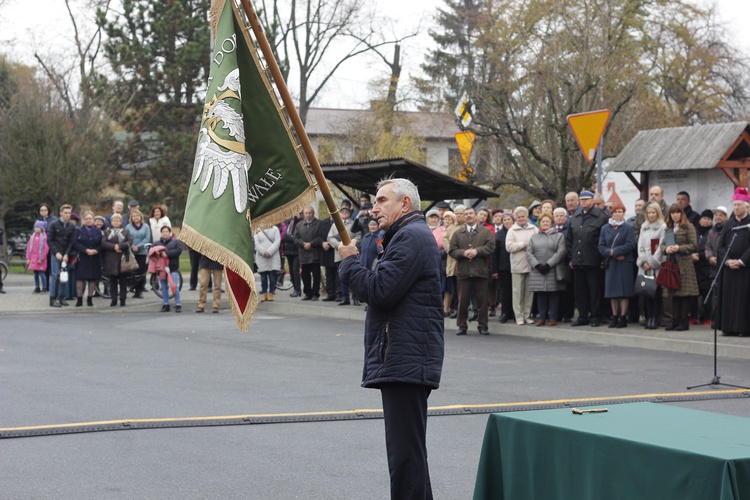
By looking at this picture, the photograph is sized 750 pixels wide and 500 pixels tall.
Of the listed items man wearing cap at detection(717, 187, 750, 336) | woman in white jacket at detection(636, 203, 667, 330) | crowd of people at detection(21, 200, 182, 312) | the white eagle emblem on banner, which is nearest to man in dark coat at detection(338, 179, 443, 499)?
the white eagle emblem on banner

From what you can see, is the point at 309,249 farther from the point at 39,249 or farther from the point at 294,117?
the point at 294,117

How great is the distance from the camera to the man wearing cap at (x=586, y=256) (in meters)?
17.8

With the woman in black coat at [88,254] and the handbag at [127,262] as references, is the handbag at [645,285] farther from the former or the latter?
the woman in black coat at [88,254]

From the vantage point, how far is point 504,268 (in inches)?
752

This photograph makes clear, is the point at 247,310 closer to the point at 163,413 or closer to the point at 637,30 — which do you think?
the point at 163,413

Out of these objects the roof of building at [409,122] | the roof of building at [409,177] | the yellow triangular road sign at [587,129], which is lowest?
the roof of building at [409,177]

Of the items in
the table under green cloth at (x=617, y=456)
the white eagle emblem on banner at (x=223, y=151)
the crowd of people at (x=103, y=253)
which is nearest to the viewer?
the table under green cloth at (x=617, y=456)

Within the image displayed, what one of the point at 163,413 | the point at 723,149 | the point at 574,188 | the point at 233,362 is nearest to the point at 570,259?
the point at 723,149

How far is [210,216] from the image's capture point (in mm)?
6383

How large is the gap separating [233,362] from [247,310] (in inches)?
306

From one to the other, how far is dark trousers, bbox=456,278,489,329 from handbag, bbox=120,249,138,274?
849 cm

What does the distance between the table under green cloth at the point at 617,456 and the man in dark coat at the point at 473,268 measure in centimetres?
1242

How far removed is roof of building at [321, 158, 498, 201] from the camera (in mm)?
20688

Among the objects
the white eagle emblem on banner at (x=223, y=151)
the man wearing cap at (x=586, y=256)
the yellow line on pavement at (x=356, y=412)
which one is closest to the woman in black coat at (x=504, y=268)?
the man wearing cap at (x=586, y=256)
